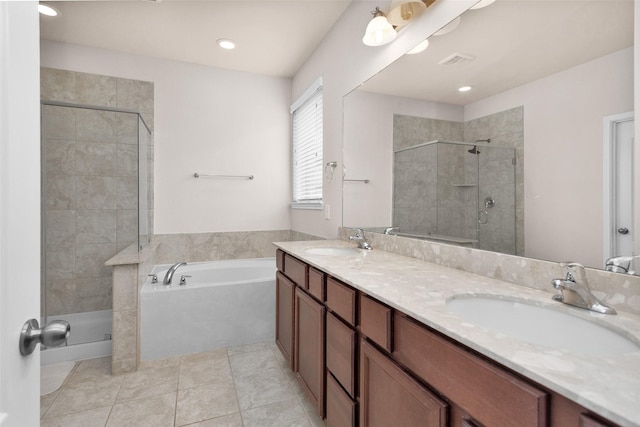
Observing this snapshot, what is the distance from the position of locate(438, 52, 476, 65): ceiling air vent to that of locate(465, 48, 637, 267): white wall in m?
0.31

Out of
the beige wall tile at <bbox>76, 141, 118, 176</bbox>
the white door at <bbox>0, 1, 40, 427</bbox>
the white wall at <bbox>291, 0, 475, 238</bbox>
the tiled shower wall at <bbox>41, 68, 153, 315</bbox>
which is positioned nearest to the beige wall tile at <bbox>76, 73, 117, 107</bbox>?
the tiled shower wall at <bbox>41, 68, 153, 315</bbox>

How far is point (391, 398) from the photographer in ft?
3.12

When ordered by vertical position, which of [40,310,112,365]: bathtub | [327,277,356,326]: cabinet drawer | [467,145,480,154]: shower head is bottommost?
[40,310,112,365]: bathtub

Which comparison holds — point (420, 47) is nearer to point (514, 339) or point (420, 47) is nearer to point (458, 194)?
point (458, 194)

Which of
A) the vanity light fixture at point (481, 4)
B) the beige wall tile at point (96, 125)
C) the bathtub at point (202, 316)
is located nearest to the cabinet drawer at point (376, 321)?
the vanity light fixture at point (481, 4)

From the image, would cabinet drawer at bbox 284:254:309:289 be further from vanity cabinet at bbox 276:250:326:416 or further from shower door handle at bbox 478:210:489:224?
shower door handle at bbox 478:210:489:224

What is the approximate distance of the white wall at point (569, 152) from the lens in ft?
2.92

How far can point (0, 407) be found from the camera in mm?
434

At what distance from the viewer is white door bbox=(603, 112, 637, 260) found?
2.78 ft

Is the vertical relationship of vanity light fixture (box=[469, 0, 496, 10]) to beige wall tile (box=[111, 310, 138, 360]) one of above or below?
above

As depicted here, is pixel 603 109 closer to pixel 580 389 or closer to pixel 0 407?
pixel 580 389

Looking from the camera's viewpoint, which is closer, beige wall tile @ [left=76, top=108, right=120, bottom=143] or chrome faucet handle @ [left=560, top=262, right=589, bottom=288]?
chrome faucet handle @ [left=560, top=262, right=589, bottom=288]

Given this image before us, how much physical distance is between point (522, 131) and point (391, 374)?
96 cm

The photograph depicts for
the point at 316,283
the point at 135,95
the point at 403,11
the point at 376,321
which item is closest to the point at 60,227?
the point at 135,95
